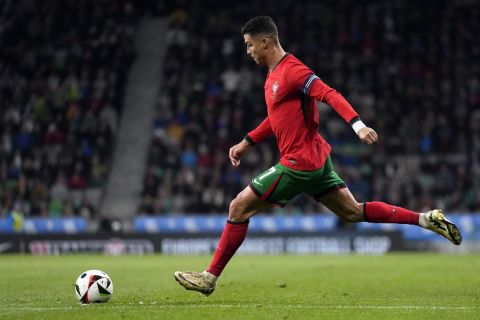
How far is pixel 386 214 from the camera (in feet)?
29.0

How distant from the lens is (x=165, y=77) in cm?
3156

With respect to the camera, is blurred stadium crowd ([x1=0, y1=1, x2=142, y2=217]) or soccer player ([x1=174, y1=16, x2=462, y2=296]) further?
blurred stadium crowd ([x1=0, y1=1, x2=142, y2=217])

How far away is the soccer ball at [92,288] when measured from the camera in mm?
8461

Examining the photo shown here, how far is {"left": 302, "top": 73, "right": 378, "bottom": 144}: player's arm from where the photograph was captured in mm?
7628

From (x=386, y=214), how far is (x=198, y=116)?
2079 cm

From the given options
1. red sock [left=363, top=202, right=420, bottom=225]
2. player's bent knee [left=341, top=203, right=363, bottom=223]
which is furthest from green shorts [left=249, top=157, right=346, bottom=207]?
red sock [left=363, top=202, right=420, bottom=225]

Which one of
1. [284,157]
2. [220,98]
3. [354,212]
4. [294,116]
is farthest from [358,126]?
[220,98]

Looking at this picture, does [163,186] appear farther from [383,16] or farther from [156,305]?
[156,305]

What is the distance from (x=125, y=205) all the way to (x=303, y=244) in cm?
658

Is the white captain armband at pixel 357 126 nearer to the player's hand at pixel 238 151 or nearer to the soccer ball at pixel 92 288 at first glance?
the player's hand at pixel 238 151

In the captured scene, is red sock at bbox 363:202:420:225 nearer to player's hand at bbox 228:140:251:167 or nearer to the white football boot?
player's hand at bbox 228:140:251:167

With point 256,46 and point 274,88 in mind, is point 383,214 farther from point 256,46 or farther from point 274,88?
point 256,46

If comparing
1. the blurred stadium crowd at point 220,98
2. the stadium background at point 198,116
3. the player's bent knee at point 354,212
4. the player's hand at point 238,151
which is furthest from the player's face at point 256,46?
the blurred stadium crowd at point 220,98

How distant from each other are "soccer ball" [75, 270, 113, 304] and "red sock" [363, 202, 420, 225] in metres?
2.78
